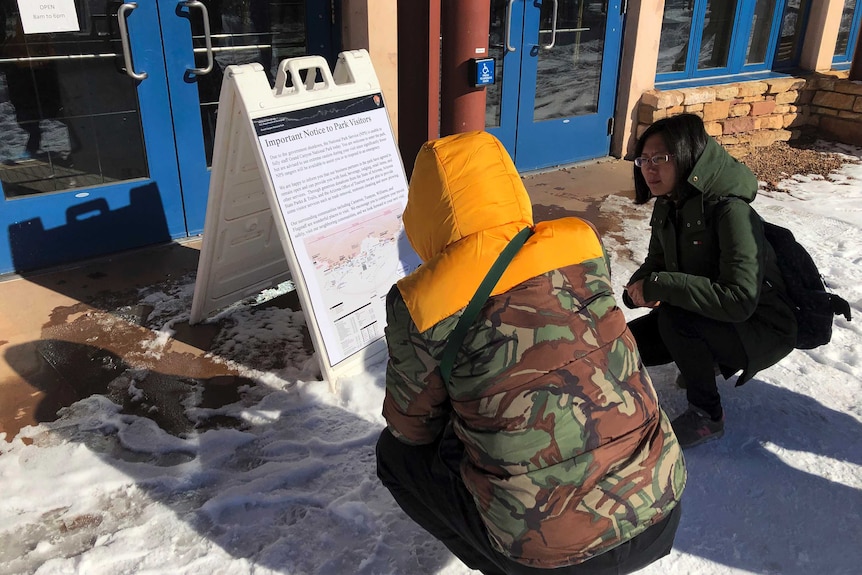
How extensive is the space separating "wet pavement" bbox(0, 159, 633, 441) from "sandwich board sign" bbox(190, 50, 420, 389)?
0.36m

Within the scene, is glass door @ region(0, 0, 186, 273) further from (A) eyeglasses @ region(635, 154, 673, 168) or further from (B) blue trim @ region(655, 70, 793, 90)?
(B) blue trim @ region(655, 70, 793, 90)

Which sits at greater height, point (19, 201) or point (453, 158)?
point (453, 158)

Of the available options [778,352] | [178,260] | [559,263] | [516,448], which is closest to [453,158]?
[559,263]

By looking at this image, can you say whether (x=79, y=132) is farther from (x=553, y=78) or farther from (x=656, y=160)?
(x=553, y=78)

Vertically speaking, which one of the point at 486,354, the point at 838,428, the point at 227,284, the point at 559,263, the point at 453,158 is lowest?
the point at 838,428

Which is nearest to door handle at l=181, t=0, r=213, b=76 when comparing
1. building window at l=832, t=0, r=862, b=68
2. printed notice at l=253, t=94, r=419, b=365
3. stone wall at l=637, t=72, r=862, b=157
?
printed notice at l=253, t=94, r=419, b=365

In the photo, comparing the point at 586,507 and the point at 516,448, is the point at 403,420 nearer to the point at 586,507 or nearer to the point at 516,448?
the point at 516,448

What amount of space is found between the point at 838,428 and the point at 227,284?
8.62 ft

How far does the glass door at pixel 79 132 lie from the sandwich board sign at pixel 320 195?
3.76ft

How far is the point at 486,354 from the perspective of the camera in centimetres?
151

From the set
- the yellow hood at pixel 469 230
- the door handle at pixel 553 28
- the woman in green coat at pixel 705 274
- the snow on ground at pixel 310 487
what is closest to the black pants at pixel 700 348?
the woman in green coat at pixel 705 274

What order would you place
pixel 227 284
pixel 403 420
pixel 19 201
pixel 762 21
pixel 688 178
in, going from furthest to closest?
pixel 762 21 < pixel 19 201 < pixel 227 284 < pixel 688 178 < pixel 403 420

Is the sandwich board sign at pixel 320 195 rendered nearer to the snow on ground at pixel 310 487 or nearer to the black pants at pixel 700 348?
the snow on ground at pixel 310 487

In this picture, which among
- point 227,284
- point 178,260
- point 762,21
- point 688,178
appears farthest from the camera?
point 762,21
